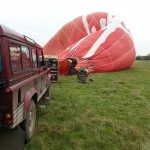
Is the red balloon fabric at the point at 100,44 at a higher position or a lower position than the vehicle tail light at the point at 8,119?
higher

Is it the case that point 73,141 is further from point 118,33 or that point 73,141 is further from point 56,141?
point 118,33

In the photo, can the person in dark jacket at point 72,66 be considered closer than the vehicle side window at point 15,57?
No

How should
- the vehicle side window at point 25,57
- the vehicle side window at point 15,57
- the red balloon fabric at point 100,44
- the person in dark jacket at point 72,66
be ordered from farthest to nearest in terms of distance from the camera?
A: the red balloon fabric at point 100,44, the person in dark jacket at point 72,66, the vehicle side window at point 25,57, the vehicle side window at point 15,57

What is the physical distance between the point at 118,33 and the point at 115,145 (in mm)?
18460

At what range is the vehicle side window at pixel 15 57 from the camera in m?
4.37

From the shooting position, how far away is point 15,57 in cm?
457

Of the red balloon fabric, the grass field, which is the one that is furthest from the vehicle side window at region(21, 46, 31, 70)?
the red balloon fabric

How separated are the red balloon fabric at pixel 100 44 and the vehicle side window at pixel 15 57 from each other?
14.0 meters

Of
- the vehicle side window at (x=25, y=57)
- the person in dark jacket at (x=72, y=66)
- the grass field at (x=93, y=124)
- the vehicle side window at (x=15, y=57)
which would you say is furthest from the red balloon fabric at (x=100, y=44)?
the vehicle side window at (x=15, y=57)

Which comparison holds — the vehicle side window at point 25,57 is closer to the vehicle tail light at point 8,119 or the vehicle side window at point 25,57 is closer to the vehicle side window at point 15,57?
the vehicle side window at point 15,57

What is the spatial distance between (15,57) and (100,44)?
1701cm

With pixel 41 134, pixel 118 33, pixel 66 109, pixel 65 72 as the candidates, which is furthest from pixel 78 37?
pixel 41 134

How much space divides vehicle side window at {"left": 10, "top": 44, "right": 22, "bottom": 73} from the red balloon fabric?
45.9 ft

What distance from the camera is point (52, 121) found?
6711 millimetres
